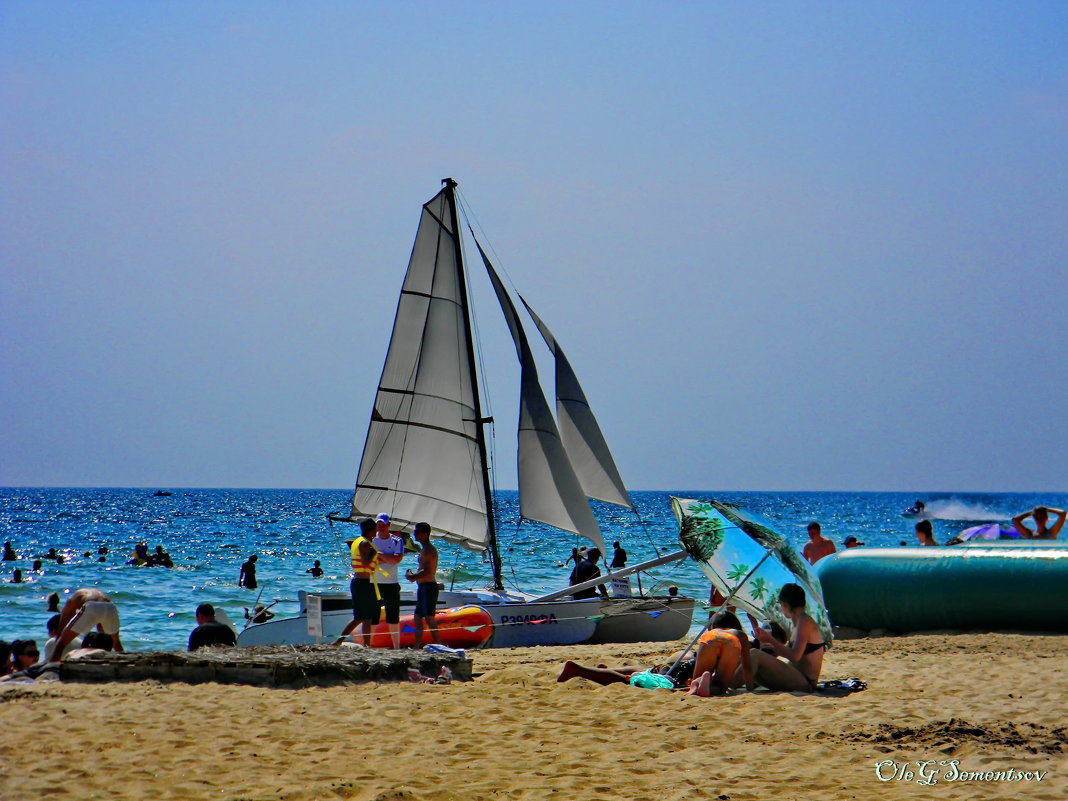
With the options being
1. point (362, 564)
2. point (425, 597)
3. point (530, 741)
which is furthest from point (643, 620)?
point (530, 741)

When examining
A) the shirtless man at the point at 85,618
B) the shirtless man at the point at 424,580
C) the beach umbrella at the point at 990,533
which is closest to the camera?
the shirtless man at the point at 85,618

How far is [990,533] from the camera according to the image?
16.2m

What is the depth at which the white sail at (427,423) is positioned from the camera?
19.3 meters

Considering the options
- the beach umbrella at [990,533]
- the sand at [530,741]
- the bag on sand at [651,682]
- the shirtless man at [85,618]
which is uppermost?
the beach umbrella at [990,533]

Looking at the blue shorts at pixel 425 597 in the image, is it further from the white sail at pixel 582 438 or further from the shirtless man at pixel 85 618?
the white sail at pixel 582 438

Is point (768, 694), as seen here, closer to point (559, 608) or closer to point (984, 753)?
point (984, 753)

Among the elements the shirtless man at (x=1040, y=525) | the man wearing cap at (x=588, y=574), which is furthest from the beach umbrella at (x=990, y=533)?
the man wearing cap at (x=588, y=574)

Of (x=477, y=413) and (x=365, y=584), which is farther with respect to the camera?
(x=477, y=413)

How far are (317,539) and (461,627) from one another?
4652 centimetres

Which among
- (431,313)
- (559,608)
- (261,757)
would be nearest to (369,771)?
(261,757)

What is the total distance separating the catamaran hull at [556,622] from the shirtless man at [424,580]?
143cm

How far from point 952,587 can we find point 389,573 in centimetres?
730

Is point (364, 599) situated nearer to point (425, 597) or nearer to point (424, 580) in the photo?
point (424, 580)

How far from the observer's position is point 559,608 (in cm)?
1692
